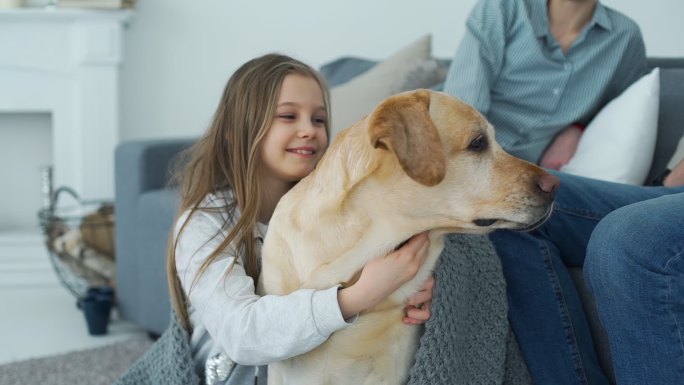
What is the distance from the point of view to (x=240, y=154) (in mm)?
1621

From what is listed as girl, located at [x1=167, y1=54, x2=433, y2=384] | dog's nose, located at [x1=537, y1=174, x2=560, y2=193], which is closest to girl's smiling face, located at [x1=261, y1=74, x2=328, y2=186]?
girl, located at [x1=167, y1=54, x2=433, y2=384]

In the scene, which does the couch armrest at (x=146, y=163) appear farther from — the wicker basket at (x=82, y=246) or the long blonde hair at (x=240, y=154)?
the long blonde hair at (x=240, y=154)

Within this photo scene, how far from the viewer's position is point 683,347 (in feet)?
4.00

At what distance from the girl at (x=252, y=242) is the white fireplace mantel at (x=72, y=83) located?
1.94 m

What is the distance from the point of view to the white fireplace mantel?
3.57 m

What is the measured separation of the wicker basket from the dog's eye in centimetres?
210

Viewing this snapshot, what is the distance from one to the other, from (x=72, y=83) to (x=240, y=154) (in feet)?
7.40

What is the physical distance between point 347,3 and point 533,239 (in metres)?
2.28

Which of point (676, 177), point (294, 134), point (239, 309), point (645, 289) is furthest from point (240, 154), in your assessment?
point (676, 177)

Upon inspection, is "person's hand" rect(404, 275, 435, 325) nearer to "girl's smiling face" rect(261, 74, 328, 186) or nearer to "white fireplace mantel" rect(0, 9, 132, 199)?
"girl's smiling face" rect(261, 74, 328, 186)

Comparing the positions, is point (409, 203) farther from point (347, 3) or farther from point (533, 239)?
point (347, 3)

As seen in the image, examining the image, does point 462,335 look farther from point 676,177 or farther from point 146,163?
point 146,163

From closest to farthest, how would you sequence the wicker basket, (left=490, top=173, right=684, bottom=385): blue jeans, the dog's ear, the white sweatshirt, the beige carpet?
the dog's ear < the white sweatshirt < (left=490, top=173, right=684, bottom=385): blue jeans < the beige carpet < the wicker basket

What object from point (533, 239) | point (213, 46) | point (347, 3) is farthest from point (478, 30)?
point (213, 46)
